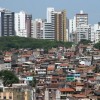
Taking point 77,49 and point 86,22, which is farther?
point 86,22

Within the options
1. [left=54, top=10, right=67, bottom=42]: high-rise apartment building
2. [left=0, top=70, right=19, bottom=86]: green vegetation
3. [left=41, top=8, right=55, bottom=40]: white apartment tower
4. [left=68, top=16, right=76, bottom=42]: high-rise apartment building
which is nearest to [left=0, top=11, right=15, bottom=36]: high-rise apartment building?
[left=41, top=8, right=55, bottom=40]: white apartment tower

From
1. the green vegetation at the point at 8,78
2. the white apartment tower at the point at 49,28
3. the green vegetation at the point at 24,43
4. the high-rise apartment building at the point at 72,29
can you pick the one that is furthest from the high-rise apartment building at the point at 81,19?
the green vegetation at the point at 8,78

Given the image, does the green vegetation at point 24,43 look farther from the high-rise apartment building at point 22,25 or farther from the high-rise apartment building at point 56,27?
the high-rise apartment building at point 22,25

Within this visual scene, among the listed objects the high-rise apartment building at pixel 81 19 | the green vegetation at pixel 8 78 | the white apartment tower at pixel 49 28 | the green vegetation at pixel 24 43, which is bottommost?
the green vegetation at pixel 8 78

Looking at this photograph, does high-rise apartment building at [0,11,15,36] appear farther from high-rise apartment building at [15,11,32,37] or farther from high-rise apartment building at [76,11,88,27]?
high-rise apartment building at [76,11,88,27]

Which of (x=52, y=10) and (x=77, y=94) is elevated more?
(x=52, y=10)

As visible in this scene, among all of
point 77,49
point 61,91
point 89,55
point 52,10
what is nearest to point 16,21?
point 52,10

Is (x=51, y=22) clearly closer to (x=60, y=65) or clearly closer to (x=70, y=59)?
(x=70, y=59)

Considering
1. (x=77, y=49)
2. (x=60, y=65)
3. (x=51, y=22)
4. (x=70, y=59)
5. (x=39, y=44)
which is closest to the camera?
(x=60, y=65)
